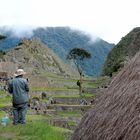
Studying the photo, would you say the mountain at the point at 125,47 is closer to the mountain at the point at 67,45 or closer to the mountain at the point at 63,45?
the mountain at the point at 67,45

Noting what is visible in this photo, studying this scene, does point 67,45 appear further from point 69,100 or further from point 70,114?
point 70,114

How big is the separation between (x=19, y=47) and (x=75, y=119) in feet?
196

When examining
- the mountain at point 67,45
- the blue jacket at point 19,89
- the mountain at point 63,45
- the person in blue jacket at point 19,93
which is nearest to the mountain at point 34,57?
the person in blue jacket at point 19,93

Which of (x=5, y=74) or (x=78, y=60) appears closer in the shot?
(x=5, y=74)

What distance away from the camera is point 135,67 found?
694cm

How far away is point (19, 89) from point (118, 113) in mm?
6341

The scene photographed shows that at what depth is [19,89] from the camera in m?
12.4

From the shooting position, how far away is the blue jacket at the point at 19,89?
40.7ft

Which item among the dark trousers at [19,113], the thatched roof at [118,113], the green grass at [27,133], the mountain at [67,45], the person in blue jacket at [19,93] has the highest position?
the thatched roof at [118,113]

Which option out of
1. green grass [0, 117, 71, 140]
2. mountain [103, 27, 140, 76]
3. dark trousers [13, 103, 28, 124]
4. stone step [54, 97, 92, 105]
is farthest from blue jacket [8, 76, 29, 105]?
mountain [103, 27, 140, 76]

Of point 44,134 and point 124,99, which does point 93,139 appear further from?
point 44,134

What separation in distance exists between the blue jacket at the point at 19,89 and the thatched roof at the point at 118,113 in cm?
477

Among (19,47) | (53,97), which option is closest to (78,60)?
(19,47)

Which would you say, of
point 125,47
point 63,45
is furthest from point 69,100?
point 63,45
